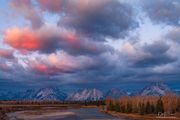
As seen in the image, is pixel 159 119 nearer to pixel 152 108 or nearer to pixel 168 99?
pixel 152 108

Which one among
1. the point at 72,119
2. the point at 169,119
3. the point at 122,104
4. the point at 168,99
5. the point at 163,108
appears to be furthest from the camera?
the point at 122,104

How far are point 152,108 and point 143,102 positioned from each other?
7.40 metres

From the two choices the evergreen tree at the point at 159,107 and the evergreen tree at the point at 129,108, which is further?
the evergreen tree at the point at 129,108

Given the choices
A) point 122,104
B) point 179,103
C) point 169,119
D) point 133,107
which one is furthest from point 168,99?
point 169,119

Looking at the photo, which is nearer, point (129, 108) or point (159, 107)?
point (159, 107)

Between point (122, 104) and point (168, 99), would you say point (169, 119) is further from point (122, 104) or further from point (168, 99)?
point (122, 104)

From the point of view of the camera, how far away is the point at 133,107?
149750mm

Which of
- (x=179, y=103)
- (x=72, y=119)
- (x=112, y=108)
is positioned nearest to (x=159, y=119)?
(x=72, y=119)

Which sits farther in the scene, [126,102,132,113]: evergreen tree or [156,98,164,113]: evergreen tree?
[126,102,132,113]: evergreen tree

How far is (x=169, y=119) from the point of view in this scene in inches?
3927

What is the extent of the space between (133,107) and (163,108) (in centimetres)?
1923

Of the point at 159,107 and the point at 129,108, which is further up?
the point at 159,107

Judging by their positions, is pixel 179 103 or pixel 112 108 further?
pixel 112 108

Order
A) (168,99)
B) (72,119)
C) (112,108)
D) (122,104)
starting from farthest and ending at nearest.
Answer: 1. (112,108)
2. (122,104)
3. (168,99)
4. (72,119)
